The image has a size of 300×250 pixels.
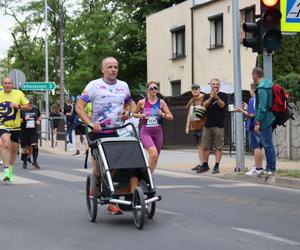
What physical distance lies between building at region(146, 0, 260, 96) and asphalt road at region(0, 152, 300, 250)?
1692cm

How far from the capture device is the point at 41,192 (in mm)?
11062

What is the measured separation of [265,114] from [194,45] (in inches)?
776

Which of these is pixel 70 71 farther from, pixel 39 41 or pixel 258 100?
pixel 258 100

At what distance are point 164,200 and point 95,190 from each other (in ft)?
7.64

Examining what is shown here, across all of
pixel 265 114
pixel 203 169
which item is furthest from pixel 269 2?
pixel 203 169

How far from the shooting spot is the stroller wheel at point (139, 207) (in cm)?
739

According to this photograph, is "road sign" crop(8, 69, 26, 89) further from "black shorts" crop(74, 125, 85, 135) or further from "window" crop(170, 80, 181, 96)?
"window" crop(170, 80, 181, 96)

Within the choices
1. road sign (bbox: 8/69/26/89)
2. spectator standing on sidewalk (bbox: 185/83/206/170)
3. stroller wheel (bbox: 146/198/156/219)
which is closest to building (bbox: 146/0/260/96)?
road sign (bbox: 8/69/26/89)

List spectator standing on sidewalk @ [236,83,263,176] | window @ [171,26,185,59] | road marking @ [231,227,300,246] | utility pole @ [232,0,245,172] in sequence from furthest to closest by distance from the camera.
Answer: window @ [171,26,185,59] → utility pole @ [232,0,245,172] → spectator standing on sidewalk @ [236,83,263,176] → road marking @ [231,227,300,246]

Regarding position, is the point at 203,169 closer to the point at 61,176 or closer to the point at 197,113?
the point at 197,113

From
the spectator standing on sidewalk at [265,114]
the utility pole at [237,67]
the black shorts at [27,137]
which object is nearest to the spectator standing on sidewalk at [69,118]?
the black shorts at [27,137]

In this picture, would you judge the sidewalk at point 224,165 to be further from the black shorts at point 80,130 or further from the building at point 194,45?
the building at point 194,45

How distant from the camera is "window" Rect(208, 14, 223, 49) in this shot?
30016 mm

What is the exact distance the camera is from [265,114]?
1256cm
